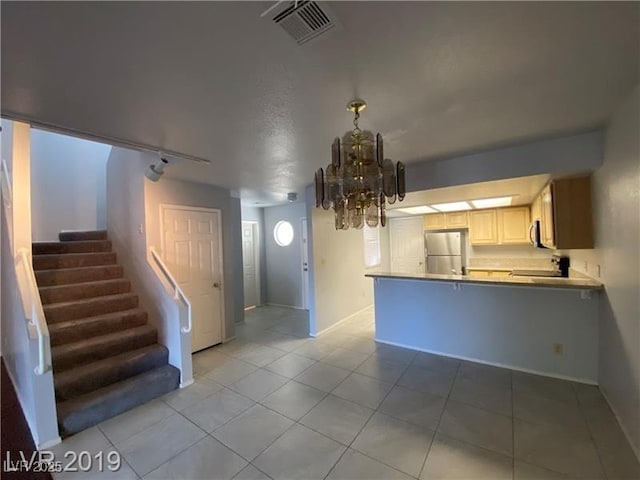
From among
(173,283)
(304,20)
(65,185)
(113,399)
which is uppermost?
(65,185)

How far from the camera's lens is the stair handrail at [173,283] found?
10.00ft

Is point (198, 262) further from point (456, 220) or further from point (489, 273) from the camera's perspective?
point (489, 273)

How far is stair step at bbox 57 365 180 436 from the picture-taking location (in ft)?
7.44

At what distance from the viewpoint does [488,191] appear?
11.4ft

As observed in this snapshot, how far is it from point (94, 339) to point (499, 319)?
177 inches

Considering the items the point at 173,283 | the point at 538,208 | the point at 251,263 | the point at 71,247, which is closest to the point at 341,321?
the point at 251,263

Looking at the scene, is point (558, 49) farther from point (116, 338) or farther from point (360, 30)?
point (116, 338)

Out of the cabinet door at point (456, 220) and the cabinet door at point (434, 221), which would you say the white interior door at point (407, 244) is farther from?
the cabinet door at point (456, 220)

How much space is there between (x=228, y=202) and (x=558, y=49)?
4.13 m

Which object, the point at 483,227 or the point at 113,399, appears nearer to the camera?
the point at 113,399

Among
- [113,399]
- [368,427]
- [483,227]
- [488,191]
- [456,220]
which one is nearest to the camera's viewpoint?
[368,427]

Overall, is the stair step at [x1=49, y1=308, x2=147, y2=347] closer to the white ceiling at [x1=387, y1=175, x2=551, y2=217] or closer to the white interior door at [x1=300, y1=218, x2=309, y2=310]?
the white interior door at [x1=300, y1=218, x2=309, y2=310]

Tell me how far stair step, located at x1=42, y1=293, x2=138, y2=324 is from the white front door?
631 mm

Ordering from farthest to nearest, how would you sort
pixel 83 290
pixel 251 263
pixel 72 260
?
1. pixel 251 263
2. pixel 72 260
3. pixel 83 290
